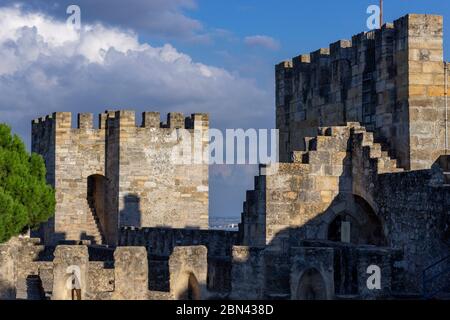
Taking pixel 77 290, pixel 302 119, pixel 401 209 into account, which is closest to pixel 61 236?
pixel 302 119

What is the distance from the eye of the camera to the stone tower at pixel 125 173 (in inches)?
1550

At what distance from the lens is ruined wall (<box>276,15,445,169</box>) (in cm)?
2298

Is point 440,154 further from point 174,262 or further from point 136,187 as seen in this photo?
point 136,187

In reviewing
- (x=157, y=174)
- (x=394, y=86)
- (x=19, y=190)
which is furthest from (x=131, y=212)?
(x=394, y=86)

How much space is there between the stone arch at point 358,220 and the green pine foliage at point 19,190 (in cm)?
1271

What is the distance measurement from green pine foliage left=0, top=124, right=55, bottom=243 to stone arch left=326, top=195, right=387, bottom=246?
501 inches

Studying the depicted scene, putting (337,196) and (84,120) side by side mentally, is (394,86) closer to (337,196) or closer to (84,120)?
(337,196)

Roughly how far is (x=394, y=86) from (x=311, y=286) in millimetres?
6048

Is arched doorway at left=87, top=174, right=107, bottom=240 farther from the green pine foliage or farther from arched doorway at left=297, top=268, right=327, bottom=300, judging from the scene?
arched doorway at left=297, top=268, right=327, bottom=300

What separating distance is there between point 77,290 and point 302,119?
8935 mm

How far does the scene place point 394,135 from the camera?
23.5 meters

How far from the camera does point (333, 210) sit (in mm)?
23766

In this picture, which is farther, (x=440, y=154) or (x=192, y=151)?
(x=192, y=151)
